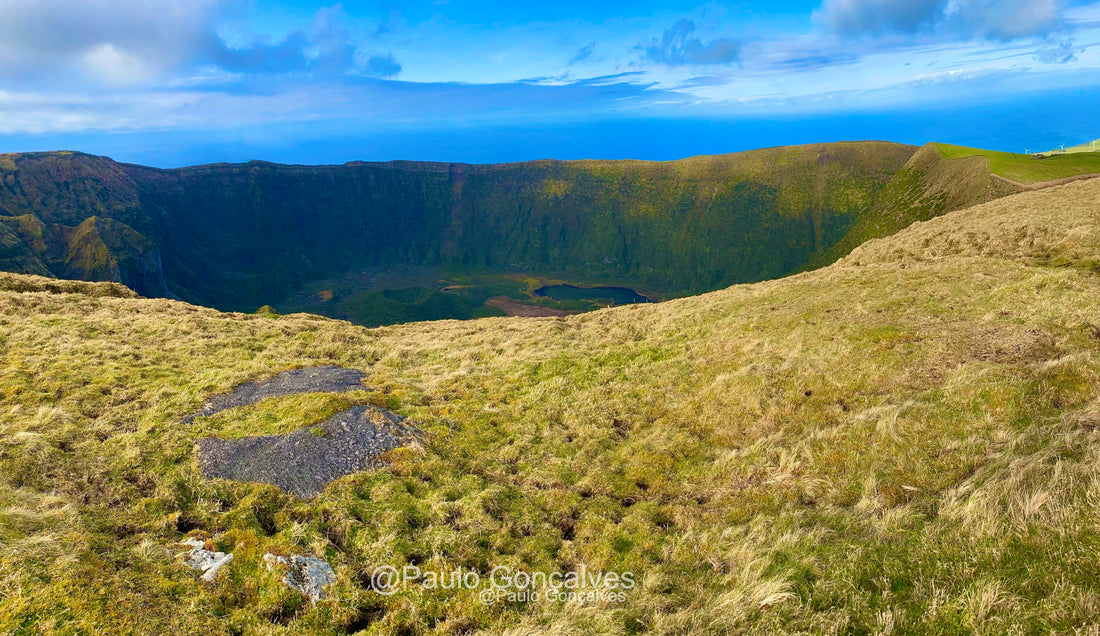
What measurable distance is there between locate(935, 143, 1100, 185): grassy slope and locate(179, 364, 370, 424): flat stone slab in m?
94.1

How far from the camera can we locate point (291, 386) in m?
19.4

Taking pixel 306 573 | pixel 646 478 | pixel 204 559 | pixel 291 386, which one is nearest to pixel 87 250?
pixel 291 386

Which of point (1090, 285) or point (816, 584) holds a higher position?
point (1090, 285)

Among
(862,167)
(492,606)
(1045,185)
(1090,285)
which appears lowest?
(492,606)

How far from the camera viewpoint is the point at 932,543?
297 inches

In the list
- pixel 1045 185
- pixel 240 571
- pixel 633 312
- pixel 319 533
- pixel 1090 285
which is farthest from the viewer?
pixel 1045 185

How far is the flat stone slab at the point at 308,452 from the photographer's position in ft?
42.3

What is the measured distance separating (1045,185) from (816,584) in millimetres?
89845

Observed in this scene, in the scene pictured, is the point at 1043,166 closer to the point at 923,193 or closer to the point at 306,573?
the point at 923,193

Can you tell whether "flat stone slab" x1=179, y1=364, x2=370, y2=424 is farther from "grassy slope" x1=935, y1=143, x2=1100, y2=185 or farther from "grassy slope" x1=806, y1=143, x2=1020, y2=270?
"grassy slope" x1=806, y1=143, x2=1020, y2=270

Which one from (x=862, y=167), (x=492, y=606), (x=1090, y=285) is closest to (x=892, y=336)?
(x=1090, y=285)

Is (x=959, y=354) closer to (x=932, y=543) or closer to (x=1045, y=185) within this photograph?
(x=932, y=543)

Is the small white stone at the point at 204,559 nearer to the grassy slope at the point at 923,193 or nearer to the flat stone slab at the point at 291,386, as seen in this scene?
the flat stone slab at the point at 291,386

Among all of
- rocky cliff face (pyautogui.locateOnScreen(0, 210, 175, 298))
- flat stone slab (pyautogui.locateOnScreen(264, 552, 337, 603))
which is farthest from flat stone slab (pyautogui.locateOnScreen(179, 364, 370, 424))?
rocky cliff face (pyautogui.locateOnScreen(0, 210, 175, 298))
